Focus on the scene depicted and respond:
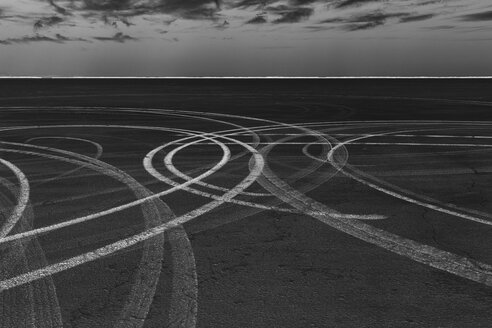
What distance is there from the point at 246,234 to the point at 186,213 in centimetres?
124

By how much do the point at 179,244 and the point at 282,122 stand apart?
13027 millimetres

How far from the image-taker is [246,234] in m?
6.11

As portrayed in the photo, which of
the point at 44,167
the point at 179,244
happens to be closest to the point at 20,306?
the point at 179,244

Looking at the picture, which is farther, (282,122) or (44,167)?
(282,122)

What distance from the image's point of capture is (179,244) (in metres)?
5.72

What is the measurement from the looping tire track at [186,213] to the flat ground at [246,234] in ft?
0.08

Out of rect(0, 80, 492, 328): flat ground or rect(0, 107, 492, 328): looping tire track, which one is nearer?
rect(0, 80, 492, 328): flat ground

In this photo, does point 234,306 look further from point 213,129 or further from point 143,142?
point 213,129

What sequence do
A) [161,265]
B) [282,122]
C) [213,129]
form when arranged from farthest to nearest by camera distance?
[282,122]
[213,129]
[161,265]

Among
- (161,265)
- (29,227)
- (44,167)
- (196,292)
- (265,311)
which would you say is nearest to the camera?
(265,311)

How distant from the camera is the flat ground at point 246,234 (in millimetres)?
4238

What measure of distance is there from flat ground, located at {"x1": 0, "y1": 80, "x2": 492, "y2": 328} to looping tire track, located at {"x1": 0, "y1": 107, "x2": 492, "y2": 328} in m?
0.03

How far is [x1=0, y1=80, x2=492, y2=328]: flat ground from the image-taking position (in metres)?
4.24

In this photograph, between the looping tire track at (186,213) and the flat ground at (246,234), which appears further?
the looping tire track at (186,213)
